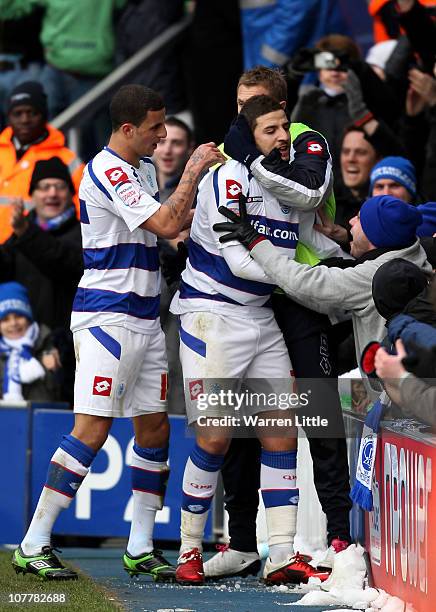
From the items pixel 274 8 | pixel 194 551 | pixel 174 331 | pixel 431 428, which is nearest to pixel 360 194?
pixel 174 331

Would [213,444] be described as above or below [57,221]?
below

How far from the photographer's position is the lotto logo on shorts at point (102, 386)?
671 cm

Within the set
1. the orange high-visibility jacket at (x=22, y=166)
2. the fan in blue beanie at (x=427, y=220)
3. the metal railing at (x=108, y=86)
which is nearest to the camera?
the fan in blue beanie at (x=427, y=220)

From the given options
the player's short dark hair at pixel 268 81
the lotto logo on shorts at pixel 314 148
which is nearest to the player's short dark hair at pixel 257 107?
the player's short dark hair at pixel 268 81

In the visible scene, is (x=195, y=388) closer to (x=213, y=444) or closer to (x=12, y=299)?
(x=213, y=444)

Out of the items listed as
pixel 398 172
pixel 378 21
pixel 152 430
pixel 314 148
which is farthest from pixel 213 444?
pixel 378 21

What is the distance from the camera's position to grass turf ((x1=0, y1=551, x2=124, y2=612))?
19.2 feet

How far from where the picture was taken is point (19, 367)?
32.2ft

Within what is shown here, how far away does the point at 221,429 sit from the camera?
22.1ft

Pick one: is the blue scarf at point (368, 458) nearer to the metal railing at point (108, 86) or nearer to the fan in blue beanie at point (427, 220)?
the fan in blue beanie at point (427, 220)

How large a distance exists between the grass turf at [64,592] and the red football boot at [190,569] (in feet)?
1.36

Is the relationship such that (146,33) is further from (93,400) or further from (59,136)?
(93,400)

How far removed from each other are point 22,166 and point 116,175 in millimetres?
4143

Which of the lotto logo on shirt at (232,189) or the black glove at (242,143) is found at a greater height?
the black glove at (242,143)
